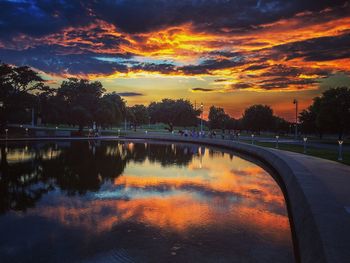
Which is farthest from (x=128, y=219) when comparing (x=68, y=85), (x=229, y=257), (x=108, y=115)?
(x=68, y=85)

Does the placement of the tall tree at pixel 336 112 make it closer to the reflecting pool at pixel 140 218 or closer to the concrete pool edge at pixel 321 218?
the reflecting pool at pixel 140 218

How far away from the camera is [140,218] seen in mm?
11125

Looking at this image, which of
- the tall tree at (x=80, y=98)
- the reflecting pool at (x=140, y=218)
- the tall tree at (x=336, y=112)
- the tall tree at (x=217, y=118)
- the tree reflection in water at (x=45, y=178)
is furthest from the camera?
the tall tree at (x=217, y=118)

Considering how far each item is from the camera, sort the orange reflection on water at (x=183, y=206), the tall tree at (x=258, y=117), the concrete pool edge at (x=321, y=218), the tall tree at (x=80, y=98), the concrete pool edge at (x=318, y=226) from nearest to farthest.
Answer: the concrete pool edge at (x=318, y=226) < the concrete pool edge at (x=321, y=218) < the orange reflection on water at (x=183, y=206) < the tall tree at (x=80, y=98) < the tall tree at (x=258, y=117)

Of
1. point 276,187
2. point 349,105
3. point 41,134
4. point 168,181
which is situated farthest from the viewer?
point 41,134

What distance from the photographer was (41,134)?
205ft

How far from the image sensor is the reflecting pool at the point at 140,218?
8.20m

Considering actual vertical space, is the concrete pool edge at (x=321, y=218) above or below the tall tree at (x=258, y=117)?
below

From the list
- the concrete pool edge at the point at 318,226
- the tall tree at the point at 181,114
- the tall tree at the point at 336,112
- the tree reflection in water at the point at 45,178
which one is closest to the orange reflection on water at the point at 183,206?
the concrete pool edge at the point at 318,226

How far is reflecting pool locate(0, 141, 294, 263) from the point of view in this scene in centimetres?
820

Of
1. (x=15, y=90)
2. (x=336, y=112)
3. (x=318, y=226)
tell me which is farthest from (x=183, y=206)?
(x=15, y=90)

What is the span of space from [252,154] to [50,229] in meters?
26.2

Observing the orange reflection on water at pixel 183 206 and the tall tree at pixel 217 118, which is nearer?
the orange reflection on water at pixel 183 206

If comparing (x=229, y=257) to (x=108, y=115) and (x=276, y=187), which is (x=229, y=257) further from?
(x=108, y=115)
